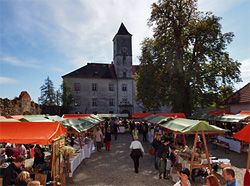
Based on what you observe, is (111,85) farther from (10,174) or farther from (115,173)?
(10,174)

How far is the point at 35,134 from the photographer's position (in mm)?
6383

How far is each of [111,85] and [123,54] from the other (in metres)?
7.56

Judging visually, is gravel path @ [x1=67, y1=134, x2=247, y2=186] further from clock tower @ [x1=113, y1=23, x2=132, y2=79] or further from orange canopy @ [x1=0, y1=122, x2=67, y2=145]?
clock tower @ [x1=113, y1=23, x2=132, y2=79]

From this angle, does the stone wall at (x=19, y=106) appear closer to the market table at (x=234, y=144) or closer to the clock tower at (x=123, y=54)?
the market table at (x=234, y=144)

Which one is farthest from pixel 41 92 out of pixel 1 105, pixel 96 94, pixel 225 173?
pixel 225 173

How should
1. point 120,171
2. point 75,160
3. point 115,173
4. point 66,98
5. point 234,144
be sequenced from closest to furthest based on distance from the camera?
point 75,160 → point 115,173 → point 120,171 → point 234,144 → point 66,98

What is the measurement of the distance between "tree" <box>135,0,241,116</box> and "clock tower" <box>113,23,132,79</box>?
734 inches

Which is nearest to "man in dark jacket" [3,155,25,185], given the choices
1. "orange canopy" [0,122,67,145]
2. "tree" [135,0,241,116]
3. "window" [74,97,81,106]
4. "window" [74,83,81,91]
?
"orange canopy" [0,122,67,145]

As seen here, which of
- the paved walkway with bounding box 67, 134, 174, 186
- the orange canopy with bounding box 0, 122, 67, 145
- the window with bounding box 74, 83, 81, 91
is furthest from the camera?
the window with bounding box 74, 83, 81, 91

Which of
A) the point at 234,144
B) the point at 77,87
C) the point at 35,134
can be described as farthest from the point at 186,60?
the point at 77,87

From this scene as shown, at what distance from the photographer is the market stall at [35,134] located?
6184 mm

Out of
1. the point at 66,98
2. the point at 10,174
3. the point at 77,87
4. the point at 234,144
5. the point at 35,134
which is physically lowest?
the point at 234,144

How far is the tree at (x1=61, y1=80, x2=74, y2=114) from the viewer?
3700cm

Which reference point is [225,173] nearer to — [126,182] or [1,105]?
[126,182]
